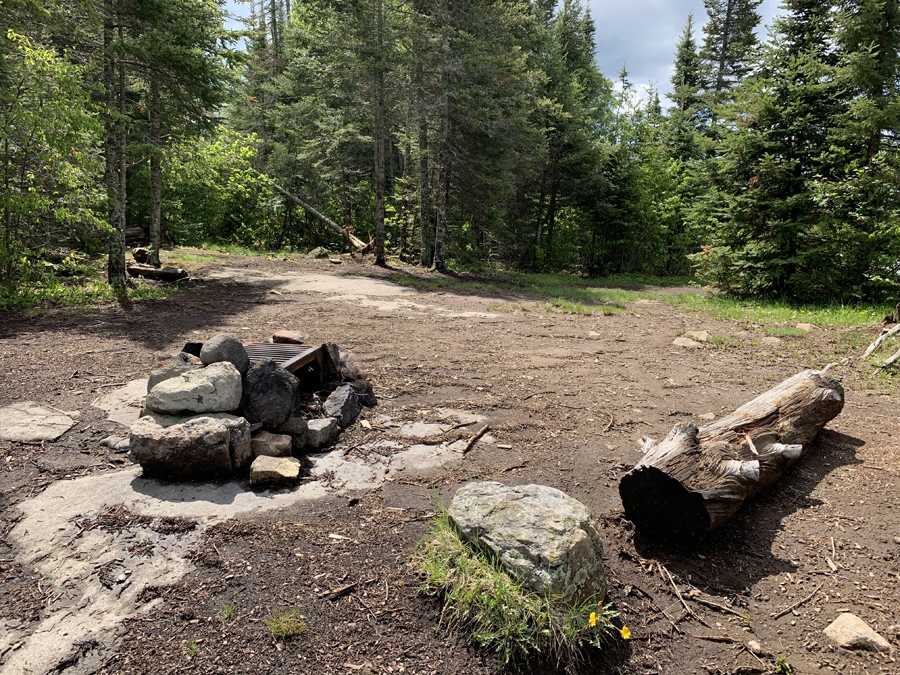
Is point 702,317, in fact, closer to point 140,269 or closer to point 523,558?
point 523,558

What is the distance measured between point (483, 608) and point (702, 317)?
9894 millimetres

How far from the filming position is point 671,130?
24.4m

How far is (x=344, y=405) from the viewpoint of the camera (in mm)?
4496

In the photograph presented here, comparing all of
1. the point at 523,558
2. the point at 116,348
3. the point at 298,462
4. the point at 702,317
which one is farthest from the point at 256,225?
the point at 523,558

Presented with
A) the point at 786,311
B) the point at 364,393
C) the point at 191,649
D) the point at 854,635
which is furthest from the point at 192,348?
the point at 786,311

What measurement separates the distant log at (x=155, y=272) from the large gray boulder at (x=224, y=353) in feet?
27.9

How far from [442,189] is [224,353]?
1249 centimetres

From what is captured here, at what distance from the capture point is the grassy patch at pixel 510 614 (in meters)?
2.21

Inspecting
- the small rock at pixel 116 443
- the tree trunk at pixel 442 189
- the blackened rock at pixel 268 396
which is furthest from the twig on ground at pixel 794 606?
the tree trunk at pixel 442 189

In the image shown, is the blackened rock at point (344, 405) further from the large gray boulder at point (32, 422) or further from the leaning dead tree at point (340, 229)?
the leaning dead tree at point (340, 229)

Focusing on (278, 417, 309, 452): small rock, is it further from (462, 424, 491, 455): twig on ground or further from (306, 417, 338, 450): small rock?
(462, 424, 491, 455): twig on ground

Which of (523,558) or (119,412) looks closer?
(523,558)

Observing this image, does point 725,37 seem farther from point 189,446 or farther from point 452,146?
point 189,446

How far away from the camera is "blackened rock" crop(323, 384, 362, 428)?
14.5 feet
